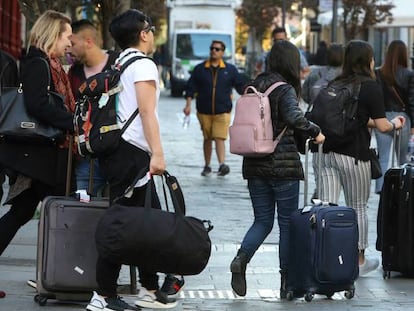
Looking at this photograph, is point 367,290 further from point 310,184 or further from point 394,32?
point 394,32

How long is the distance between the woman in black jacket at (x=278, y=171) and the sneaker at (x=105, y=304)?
115 cm

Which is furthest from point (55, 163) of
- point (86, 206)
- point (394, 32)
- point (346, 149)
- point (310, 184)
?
point (394, 32)

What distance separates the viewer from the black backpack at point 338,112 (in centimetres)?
892

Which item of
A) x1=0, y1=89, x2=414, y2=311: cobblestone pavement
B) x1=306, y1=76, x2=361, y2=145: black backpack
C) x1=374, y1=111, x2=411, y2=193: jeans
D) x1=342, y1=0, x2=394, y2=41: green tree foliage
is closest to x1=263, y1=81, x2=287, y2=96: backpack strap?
x1=306, y1=76, x2=361, y2=145: black backpack

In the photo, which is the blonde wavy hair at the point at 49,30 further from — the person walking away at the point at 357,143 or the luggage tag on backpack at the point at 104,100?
the person walking away at the point at 357,143

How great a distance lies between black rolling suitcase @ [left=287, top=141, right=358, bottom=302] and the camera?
314 inches

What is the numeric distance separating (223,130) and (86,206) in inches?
363

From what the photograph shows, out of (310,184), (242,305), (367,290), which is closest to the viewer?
(242,305)

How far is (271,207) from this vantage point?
8305 mm

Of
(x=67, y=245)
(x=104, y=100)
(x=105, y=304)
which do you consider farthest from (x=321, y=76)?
(x=105, y=304)

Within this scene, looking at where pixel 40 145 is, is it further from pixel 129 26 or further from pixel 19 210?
pixel 129 26

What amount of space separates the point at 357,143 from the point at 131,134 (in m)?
2.46

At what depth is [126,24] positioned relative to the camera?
7.24 m

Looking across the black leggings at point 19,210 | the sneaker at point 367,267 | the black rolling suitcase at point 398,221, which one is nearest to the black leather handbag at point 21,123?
the black leggings at point 19,210
